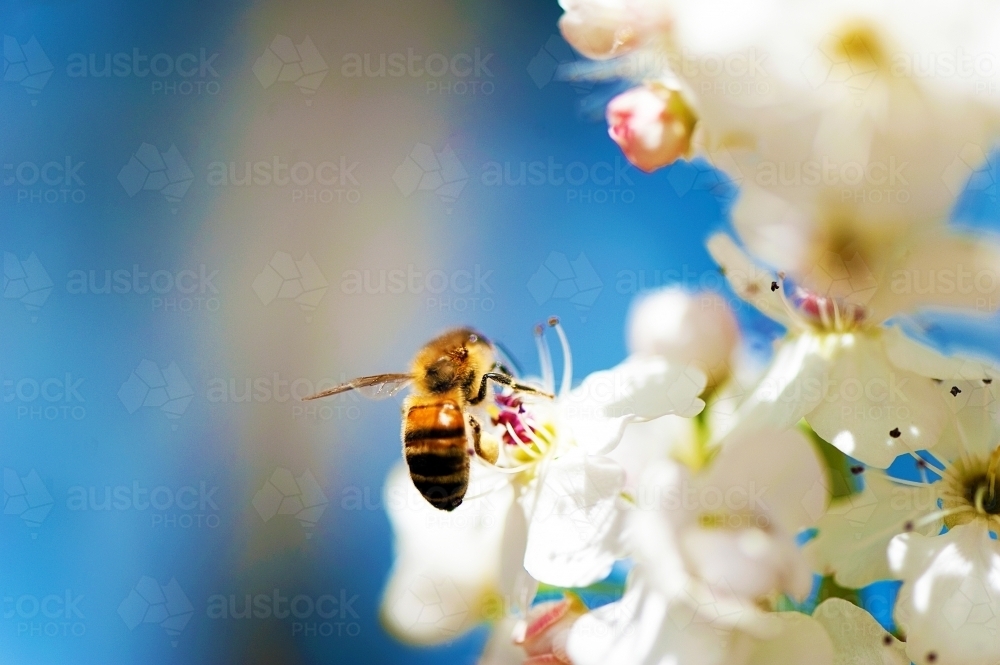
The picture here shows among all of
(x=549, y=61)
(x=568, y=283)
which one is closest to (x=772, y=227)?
(x=568, y=283)

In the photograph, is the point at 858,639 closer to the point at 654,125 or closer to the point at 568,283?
the point at 654,125

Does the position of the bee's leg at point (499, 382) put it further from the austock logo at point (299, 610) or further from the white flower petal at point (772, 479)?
the austock logo at point (299, 610)

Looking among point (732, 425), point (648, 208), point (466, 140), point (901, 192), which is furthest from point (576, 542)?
point (466, 140)

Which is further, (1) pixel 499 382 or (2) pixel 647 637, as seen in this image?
(1) pixel 499 382

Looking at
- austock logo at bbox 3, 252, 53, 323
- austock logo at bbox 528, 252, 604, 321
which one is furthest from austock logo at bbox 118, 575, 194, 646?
austock logo at bbox 528, 252, 604, 321

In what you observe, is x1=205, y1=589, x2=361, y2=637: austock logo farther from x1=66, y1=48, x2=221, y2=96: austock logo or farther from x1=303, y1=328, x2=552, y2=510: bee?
x1=66, y1=48, x2=221, y2=96: austock logo
